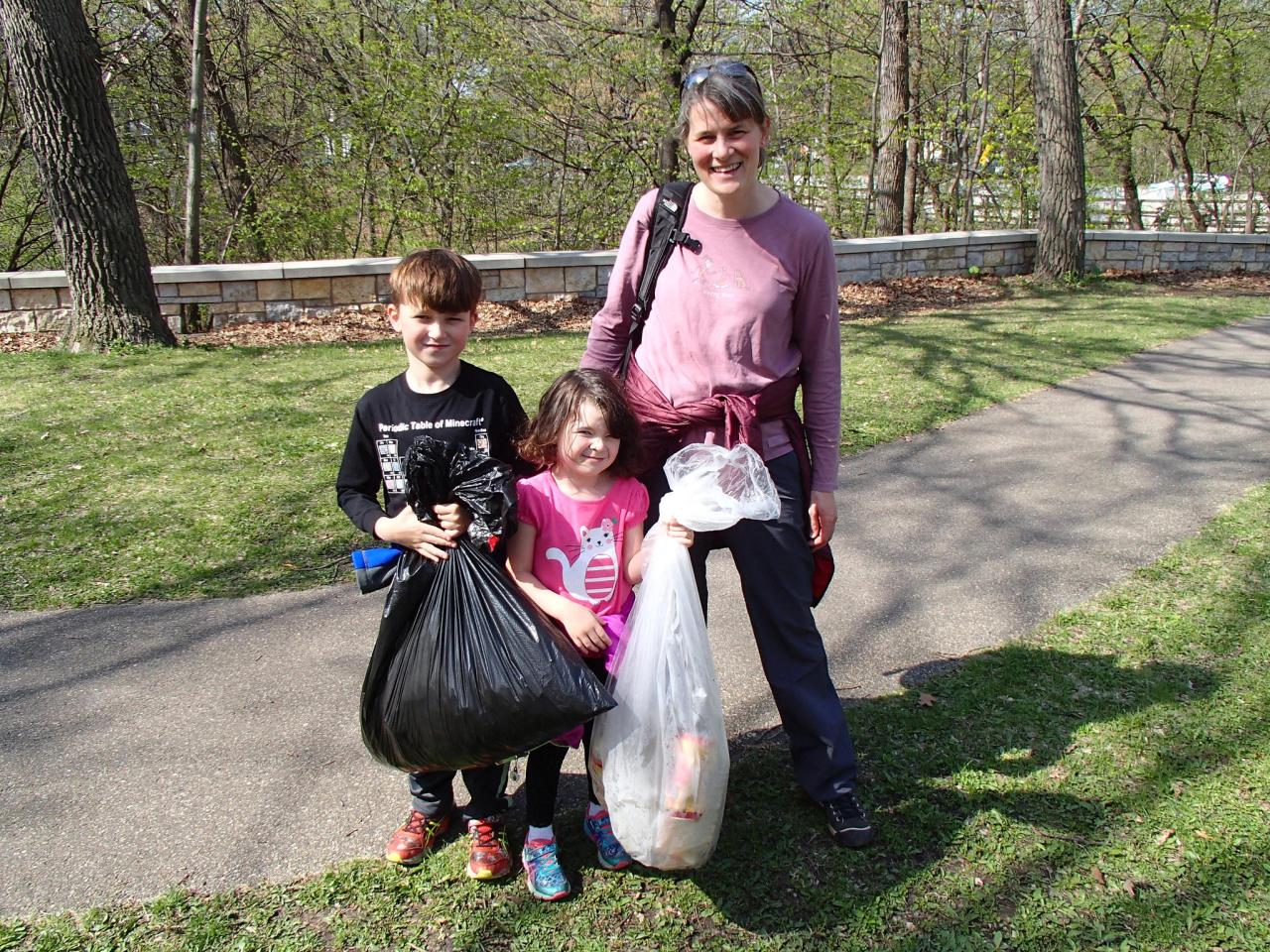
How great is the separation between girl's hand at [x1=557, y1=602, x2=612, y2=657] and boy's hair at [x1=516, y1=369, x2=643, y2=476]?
362 millimetres

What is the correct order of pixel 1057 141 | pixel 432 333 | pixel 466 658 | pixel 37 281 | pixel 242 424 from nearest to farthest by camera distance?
pixel 466 658 → pixel 432 333 → pixel 242 424 → pixel 37 281 → pixel 1057 141

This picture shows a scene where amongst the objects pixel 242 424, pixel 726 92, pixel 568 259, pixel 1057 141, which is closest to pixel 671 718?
pixel 726 92

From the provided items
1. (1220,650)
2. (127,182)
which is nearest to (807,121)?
(127,182)

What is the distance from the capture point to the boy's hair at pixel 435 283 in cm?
225

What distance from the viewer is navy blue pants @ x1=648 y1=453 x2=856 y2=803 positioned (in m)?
2.40

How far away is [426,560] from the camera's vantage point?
86.9 inches

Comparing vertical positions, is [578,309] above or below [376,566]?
above

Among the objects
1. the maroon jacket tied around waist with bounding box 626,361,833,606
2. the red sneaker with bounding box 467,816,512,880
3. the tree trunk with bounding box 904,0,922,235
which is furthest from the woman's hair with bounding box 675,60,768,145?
the tree trunk with bounding box 904,0,922,235

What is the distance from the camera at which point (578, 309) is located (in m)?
10.3

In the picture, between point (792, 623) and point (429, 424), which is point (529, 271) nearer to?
point (429, 424)

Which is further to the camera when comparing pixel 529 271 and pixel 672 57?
pixel 672 57

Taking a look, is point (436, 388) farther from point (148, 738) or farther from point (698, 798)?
point (148, 738)

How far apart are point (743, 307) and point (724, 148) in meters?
0.35

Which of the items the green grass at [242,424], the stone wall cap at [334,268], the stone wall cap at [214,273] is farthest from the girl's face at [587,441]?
the stone wall cap at [214,273]
